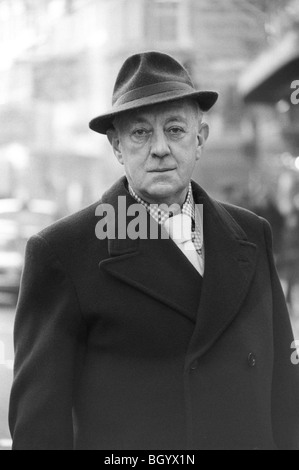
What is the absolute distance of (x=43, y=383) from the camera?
236 centimetres

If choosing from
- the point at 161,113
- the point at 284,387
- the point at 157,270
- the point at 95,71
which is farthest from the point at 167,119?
the point at 95,71

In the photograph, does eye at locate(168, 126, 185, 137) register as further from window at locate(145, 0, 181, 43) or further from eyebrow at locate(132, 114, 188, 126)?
window at locate(145, 0, 181, 43)

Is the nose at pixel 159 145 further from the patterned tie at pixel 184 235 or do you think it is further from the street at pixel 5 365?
the street at pixel 5 365

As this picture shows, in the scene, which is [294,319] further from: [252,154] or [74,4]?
[74,4]

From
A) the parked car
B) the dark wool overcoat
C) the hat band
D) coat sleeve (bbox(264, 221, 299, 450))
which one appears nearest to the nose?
the hat band

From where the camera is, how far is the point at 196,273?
253 cm

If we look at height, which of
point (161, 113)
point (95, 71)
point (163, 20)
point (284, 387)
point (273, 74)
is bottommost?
point (284, 387)

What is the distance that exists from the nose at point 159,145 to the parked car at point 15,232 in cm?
1238

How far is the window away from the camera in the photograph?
3862 cm

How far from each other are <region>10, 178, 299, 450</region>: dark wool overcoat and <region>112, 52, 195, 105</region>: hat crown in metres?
0.37

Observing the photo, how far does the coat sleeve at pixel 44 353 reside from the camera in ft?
7.66

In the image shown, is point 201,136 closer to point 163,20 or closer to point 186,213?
point 186,213

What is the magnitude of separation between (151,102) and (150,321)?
0.56m
